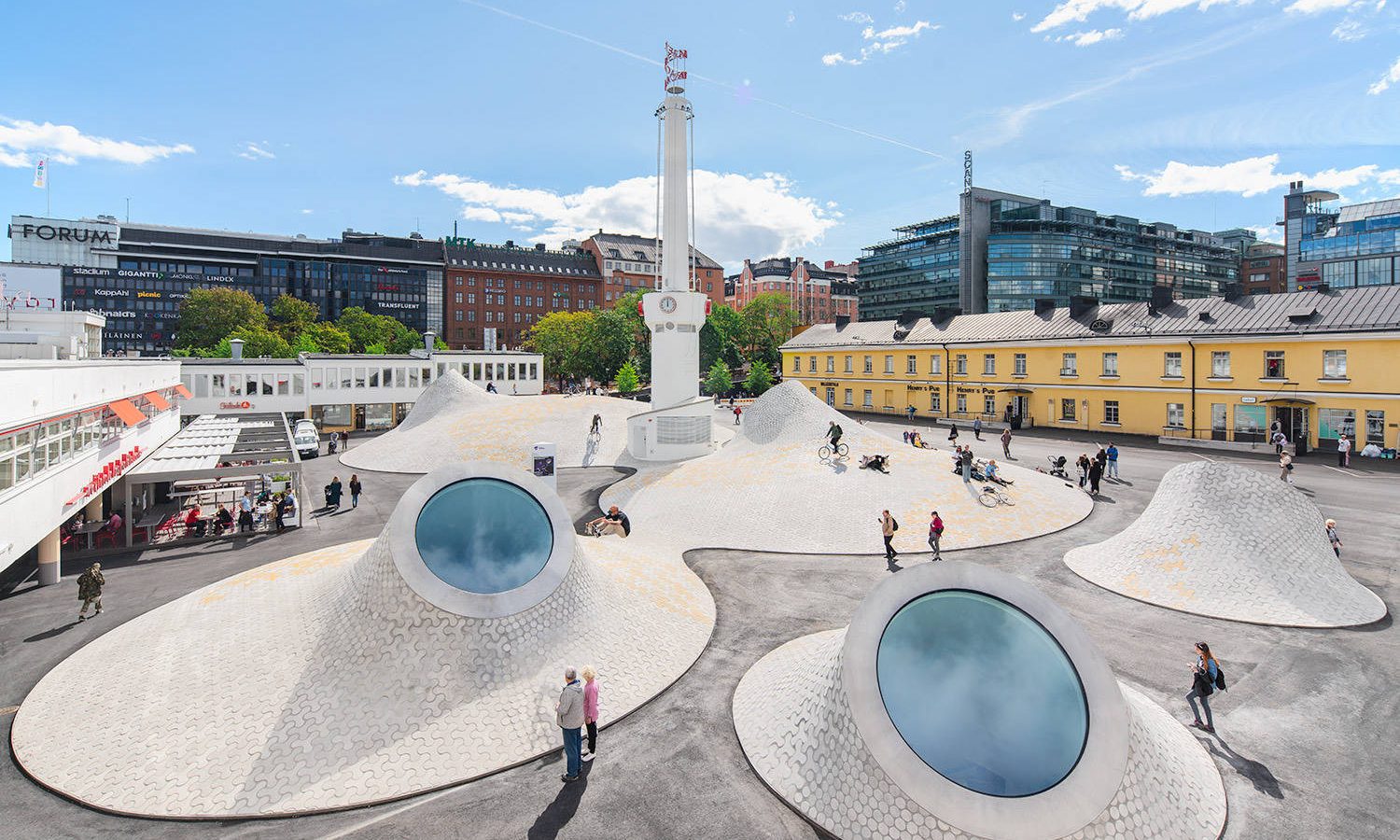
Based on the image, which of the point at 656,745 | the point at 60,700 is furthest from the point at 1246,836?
the point at 60,700

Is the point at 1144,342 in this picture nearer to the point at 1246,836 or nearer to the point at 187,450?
the point at 1246,836

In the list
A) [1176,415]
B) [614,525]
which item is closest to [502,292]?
[1176,415]

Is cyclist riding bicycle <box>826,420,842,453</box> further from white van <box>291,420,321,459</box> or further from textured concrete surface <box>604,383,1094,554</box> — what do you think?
white van <box>291,420,321,459</box>

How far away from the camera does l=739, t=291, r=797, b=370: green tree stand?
341 ft

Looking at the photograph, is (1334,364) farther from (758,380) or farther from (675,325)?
(758,380)

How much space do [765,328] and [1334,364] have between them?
233ft

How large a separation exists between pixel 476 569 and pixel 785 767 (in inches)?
269

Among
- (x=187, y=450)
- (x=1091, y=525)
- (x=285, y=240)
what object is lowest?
(x=1091, y=525)

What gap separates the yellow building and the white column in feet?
182

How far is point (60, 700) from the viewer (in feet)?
40.4

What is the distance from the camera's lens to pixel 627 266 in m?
144

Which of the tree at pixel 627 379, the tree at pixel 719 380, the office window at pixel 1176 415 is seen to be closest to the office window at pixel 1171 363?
the office window at pixel 1176 415

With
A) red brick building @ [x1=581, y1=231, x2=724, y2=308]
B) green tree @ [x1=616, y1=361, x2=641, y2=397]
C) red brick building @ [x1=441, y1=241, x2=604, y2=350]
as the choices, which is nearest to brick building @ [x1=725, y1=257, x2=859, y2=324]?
red brick building @ [x1=581, y1=231, x2=724, y2=308]

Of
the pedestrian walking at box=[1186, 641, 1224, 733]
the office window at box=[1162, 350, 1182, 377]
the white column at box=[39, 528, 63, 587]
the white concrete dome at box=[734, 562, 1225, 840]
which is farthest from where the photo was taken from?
the office window at box=[1162, 350, 1182, 377]
